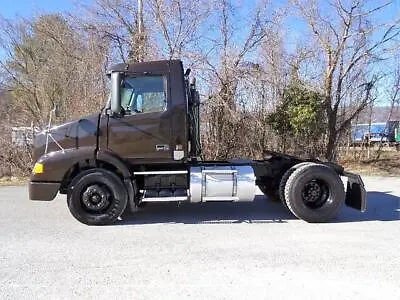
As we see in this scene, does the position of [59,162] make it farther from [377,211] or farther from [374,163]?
[374,163]

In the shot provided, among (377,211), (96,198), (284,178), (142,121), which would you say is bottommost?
(377,211)

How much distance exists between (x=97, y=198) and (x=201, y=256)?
2.40m

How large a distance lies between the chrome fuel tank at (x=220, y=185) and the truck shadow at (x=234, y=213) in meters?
0.43

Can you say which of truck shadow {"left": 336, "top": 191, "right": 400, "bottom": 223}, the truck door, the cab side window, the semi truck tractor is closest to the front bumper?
the semi truck tractor

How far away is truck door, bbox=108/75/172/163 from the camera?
7023mm

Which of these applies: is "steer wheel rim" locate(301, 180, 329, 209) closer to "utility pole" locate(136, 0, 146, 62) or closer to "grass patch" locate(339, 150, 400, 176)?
"grass patch" locate(339, 150, 400, 176)

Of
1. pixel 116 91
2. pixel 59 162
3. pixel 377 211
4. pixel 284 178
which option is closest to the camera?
pixel 116 91

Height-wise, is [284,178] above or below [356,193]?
above

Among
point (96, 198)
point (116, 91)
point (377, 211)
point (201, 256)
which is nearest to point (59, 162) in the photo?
point (96, 198)

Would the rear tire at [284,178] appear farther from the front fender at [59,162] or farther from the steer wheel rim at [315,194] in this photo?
the front fender at [59,162]

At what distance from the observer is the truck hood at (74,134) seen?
7.02 metres

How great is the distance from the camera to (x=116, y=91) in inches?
267

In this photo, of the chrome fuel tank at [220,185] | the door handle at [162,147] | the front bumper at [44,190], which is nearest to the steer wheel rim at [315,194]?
the chrome fuel tank at [220,185]

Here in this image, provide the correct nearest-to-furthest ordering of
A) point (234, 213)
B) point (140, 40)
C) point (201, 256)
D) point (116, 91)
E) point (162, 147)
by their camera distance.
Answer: point (201, 256)
point (116, 91)
point (162, 147)
point (234, 213)
point (140, 40)
